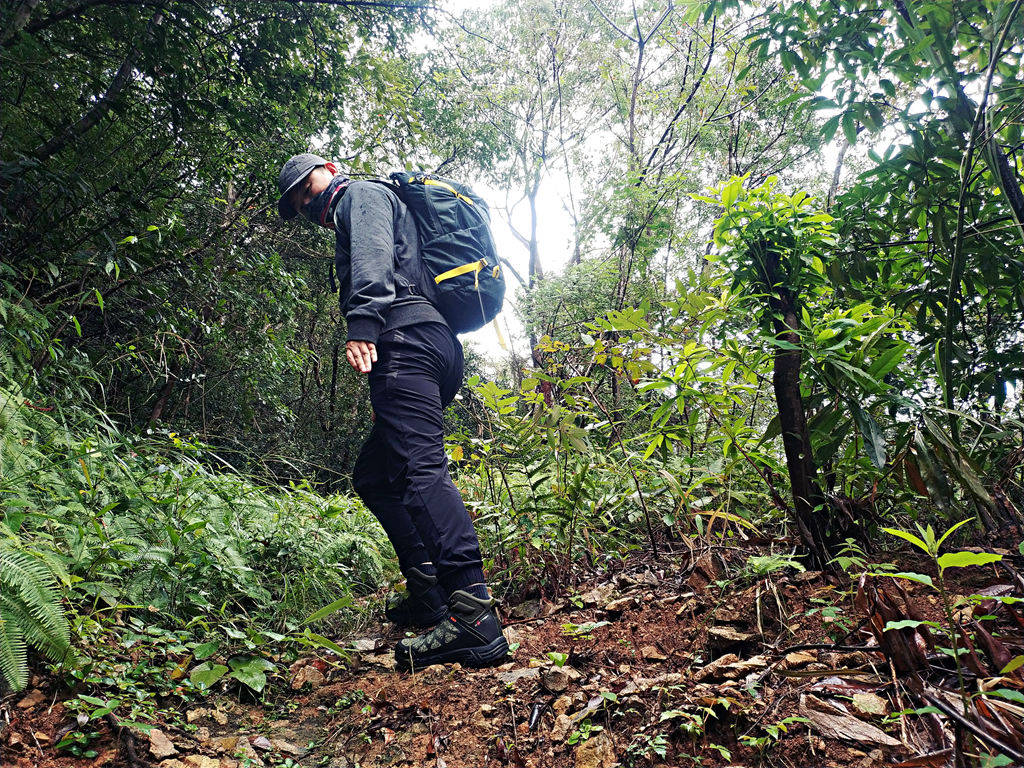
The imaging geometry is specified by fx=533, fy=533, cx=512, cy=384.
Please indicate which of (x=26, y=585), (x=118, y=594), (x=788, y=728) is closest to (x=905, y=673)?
(x=788, y=728)

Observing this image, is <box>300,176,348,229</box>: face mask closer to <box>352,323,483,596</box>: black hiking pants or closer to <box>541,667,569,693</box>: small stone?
<box>352,323,483,596</box>: black hiking pants

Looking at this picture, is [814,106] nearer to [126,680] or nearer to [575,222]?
[126,680]

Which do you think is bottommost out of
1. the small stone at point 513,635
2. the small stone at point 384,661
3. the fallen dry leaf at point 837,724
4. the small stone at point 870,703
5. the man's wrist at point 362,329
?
the small stone at point 384,661

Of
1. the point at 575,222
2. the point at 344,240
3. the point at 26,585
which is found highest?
the point at 575,222

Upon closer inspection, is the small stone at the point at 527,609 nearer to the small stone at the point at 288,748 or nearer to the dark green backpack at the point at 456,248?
the small stone at the point at 288,748

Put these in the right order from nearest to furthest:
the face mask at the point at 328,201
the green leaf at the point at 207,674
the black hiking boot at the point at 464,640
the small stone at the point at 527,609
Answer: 1. the green leaf at the point at 207,674
2. the black hiking boot at the point at 464,640
3. the small stone at the point at 527,609
4. the face mask at the point at 328,201

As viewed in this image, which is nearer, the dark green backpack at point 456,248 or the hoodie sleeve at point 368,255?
the hoodie sleeve at point 368,255

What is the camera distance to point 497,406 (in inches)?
99.9

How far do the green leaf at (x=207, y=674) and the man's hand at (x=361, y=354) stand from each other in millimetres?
1092

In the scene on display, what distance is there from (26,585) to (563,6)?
14569 millimetres

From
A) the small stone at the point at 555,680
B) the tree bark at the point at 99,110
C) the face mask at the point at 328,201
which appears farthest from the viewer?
the tree bark at the point at 99,110

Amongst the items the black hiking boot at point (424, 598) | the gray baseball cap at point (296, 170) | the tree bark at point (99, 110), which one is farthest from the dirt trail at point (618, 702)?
the tree bark at point (99, 110)

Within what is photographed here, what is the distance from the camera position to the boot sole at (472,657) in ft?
6.15

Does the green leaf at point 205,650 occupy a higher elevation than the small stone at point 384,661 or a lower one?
higher
